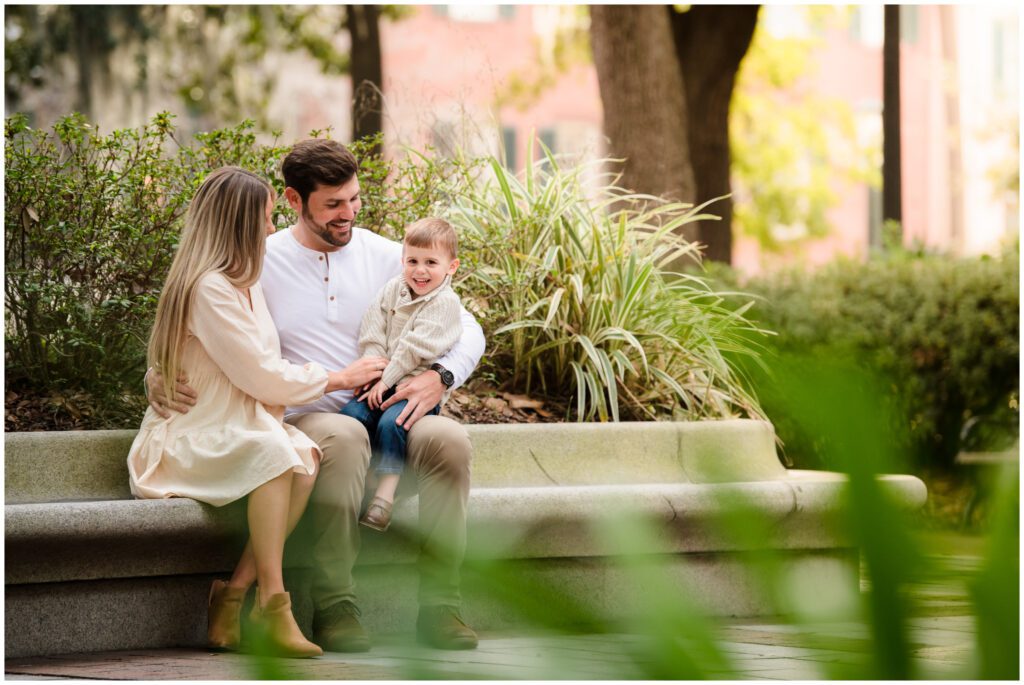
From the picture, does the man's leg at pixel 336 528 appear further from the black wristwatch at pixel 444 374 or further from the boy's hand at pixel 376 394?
the black wristwatch at pixel 444 374

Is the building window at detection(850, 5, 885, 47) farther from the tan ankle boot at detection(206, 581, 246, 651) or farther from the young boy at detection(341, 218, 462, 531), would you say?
the tan ankle boot at detection(206, 581, 246, 651)

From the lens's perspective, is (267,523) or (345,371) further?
(345,371)

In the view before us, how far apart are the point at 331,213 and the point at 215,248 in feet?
1.62

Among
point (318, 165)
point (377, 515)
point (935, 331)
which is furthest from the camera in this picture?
point (935, 331)

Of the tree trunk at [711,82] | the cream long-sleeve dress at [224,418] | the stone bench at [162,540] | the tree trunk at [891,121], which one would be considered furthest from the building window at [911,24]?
the cream long-sleeve dress at [224,418]

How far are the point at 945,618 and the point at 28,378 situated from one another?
4.89 meters

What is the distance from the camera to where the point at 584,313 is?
6000 millimetres

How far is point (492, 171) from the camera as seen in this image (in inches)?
255

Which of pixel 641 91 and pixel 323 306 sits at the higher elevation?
pixel 641 91

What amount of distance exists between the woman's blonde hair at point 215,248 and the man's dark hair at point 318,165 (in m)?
0.29

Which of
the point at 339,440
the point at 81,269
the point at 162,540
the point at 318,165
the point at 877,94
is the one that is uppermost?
the point at 877,94

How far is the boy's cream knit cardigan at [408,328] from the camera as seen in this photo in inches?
177

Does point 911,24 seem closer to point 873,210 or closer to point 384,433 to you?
point 873,210

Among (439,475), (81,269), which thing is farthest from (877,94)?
(439,475)
